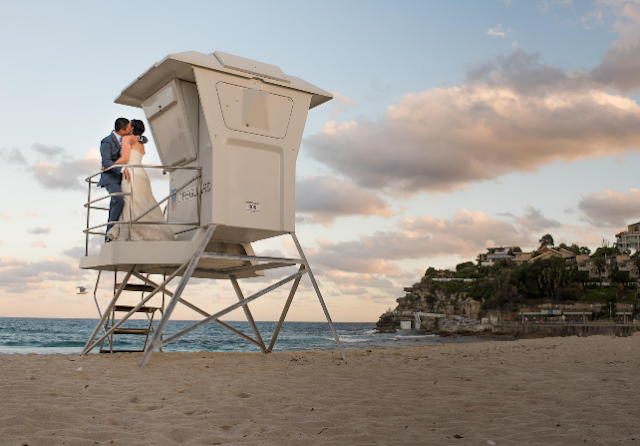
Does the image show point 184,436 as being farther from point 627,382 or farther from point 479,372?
point 627,382

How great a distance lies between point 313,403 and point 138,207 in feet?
17.9

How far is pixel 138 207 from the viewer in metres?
9.09

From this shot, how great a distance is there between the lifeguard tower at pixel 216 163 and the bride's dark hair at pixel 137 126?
9.6 inches

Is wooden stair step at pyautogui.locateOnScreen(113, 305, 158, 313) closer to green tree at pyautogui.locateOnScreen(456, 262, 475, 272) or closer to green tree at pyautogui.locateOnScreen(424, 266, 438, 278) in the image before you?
green tree at pyautogui.locateOnScreen(424, 266, 438, 278)

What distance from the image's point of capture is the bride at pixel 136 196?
29.5 feet

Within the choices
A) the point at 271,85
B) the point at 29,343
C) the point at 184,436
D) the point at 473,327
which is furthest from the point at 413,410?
the point at 473,327

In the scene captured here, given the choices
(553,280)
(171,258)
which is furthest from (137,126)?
(553,280)

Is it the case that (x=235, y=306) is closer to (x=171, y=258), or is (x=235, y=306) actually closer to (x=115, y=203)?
(x=171, y=258)

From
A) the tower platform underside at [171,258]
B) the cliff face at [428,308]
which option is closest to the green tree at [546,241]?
the cliff face at [428,308]

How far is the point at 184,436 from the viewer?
3.91 metres

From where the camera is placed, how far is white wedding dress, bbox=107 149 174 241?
356 inches

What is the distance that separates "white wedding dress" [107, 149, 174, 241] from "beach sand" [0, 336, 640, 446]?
223 centimetres

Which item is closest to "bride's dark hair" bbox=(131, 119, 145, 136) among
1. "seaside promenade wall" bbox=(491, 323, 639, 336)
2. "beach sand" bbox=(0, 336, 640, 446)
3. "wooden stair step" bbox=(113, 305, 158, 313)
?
"wooden stair step" bbox=(113, 305, 158, 313)

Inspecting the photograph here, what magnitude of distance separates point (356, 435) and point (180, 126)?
6.42 m
